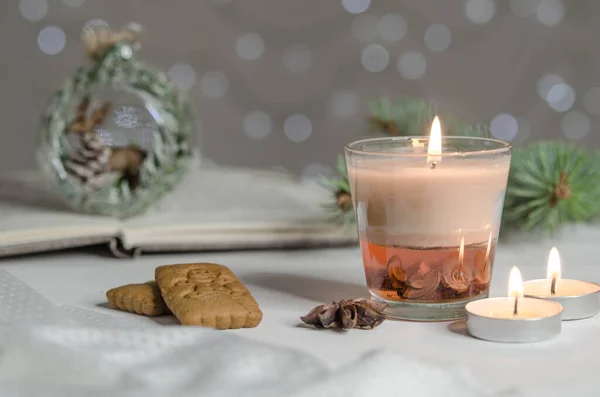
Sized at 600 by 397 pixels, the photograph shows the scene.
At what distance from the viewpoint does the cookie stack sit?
0.77 metres

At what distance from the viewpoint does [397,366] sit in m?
0.64

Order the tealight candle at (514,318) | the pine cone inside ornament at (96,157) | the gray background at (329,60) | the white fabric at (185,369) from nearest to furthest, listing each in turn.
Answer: the white fabric at (185,369) < the tealight candle at (514,318) < the pine cone inside ornament at (96,157) < the gray background at (329,60)

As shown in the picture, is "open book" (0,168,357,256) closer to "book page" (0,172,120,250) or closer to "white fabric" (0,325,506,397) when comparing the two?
"book page" (0,172,120,250)

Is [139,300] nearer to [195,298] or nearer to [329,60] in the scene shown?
[195,298]

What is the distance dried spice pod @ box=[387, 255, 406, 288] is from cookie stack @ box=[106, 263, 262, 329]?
123 millimetres

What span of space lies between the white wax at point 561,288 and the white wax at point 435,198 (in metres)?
0.07

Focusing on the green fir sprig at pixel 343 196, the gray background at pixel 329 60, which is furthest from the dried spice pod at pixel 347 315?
the gray background at pixel 329 60

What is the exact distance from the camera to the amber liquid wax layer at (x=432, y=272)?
0.79 meters

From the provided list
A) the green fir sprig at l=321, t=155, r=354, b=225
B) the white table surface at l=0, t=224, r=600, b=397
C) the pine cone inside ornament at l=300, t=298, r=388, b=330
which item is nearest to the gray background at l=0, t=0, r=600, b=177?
the white table surface at l=0, t=224, r=600, b=397

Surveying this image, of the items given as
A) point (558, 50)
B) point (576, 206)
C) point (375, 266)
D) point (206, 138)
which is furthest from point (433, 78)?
point (375, 266)

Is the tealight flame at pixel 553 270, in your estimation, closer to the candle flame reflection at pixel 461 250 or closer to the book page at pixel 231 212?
the candle flame reflection at pixel 461 250

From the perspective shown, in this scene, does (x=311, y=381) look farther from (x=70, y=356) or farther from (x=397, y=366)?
(x=70, y=356)

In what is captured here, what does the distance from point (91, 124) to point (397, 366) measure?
0.69 metres

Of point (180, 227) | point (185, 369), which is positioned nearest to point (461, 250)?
point (185, 369)
